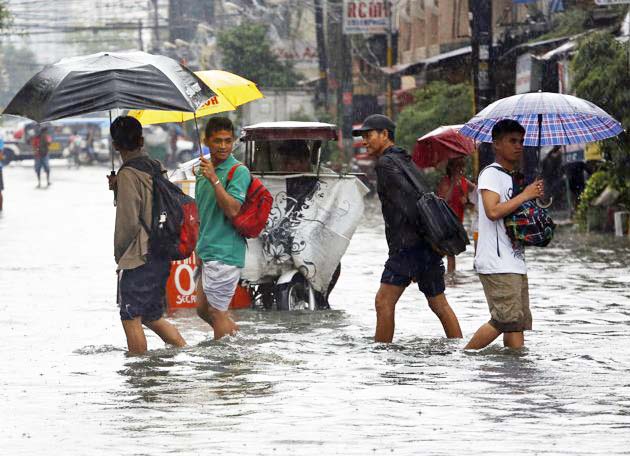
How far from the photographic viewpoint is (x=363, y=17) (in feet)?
134

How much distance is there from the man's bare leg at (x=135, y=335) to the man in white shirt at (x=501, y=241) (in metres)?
2.18

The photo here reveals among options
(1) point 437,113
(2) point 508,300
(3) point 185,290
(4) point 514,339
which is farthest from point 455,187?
(1) point 437,113

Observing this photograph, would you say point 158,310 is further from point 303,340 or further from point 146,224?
point 303,340

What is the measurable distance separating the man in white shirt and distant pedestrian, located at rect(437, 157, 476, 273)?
597 cm

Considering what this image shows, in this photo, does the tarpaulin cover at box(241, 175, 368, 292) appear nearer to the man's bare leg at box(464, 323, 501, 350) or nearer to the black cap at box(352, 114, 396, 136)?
the black cap at box(352, 114, 396, 136)

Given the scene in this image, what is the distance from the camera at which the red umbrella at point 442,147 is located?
46.0 feet

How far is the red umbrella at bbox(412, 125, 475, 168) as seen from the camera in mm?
14031

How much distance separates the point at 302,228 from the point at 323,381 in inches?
145

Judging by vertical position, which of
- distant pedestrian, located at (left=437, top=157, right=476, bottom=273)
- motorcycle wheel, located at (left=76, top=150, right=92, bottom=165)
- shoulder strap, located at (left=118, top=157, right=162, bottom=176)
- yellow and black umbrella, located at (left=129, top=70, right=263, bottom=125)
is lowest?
motorcycle wheel, located at (left=76, top=150, right=92, bottom=165)

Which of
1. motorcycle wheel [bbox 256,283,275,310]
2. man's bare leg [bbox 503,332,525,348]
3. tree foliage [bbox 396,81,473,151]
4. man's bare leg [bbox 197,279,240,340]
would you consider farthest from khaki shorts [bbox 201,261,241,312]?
tree foliage [bbox 396,81,473,151]

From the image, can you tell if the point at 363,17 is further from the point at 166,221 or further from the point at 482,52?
the point at 166,221

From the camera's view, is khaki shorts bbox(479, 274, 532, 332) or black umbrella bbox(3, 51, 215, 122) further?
black umbrella bbox(3, 51, 215, 122)

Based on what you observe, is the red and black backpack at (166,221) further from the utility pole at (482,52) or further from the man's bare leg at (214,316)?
the utility pole at (482,52)

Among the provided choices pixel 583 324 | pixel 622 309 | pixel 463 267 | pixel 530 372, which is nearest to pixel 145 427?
pixel 530 372
